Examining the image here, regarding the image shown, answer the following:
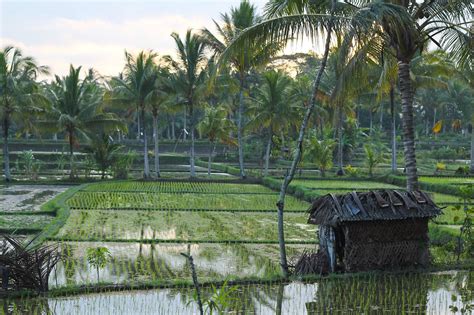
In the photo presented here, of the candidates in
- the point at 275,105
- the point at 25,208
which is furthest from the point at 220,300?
the point at 275,105

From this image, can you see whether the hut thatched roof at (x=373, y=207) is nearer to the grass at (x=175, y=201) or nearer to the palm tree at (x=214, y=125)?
the grass at (x=175, y=201)

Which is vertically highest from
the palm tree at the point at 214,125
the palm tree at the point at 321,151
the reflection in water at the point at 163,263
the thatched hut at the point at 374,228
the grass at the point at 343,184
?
the palm tree at the point at 214,125

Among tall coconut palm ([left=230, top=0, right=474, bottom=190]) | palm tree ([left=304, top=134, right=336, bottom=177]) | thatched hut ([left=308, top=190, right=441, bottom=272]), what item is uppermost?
tall coconut palm ([left=230, top=0, right=474, bottom=190])

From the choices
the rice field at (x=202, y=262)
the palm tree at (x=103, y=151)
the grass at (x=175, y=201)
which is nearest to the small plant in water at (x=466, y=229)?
the rice field at (x=202, y=262)

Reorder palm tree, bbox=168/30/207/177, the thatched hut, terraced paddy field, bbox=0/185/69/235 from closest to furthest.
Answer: the thatched hut, terraced paddy field, bbox=0/185/69/235, palm tree, bbox=168/30/207/177

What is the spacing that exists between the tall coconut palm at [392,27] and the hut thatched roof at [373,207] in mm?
1149

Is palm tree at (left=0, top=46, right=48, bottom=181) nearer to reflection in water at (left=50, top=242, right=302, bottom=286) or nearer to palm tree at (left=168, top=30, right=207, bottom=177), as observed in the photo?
palm tree at (left=168, top=30, right=207, bottom=177)

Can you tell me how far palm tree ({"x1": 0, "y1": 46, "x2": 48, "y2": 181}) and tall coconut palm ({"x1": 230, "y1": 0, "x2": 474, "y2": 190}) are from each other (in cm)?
1343

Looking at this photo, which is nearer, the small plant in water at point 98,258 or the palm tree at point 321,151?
the small plant in water at point 98,258

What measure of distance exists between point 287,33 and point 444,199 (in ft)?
34.6

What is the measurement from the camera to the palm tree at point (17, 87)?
66.4 feet

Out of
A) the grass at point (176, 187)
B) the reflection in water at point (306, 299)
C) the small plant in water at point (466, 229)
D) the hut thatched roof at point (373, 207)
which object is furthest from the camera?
the grass at point (176, 187)

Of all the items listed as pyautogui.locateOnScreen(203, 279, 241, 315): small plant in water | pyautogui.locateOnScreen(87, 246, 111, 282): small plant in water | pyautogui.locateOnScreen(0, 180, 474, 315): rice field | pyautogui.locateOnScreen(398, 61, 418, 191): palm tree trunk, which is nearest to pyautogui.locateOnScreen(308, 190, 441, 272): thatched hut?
pyautogui.locateOnScreen(0, 180, 474, 315): rice field

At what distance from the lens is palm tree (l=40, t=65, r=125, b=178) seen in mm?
22547
